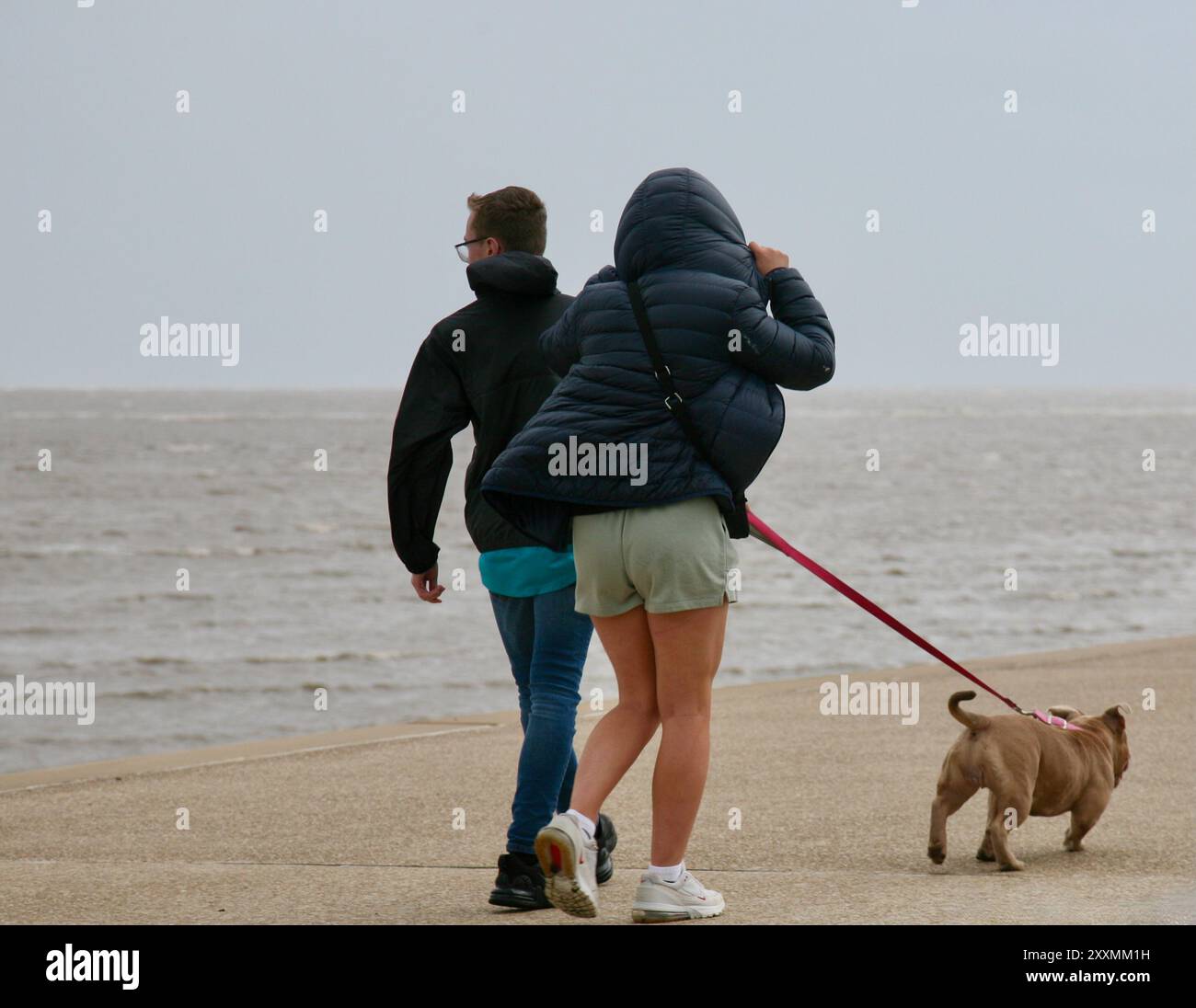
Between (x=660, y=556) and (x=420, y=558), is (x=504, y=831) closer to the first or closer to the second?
(x=420, y=558)

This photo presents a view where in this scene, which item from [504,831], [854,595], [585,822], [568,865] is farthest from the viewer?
[504,831]

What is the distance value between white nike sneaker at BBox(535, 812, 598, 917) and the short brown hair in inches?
65.5

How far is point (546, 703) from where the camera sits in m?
4.38

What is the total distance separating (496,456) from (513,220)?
69cm

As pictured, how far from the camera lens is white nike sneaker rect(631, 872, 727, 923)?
4.04 meters

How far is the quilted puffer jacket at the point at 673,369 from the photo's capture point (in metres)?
3.83

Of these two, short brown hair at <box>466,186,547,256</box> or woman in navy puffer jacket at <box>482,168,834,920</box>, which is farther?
short brown hair at <box>466,186,547,256</box>

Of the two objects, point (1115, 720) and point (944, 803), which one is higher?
point (1115, 720)

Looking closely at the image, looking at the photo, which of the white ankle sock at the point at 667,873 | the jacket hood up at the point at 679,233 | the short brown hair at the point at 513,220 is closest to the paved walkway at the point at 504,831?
the white ankle sock at the point at 667,873

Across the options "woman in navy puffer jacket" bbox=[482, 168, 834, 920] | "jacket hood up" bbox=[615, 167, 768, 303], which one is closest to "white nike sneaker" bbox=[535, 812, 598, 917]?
"woman in navy puffer jacket" bbox=[482, 168, 834, 920]

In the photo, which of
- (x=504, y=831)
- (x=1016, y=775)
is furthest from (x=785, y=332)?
(x=504, y=831)

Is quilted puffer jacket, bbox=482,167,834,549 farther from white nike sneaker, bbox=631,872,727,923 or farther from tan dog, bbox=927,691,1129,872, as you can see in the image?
tan dog, bbox=927,691,1129,872

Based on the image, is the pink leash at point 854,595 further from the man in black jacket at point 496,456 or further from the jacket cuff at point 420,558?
the jacket cuff at point 420,558

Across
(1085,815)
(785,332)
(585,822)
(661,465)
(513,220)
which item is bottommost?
(1085,815)
